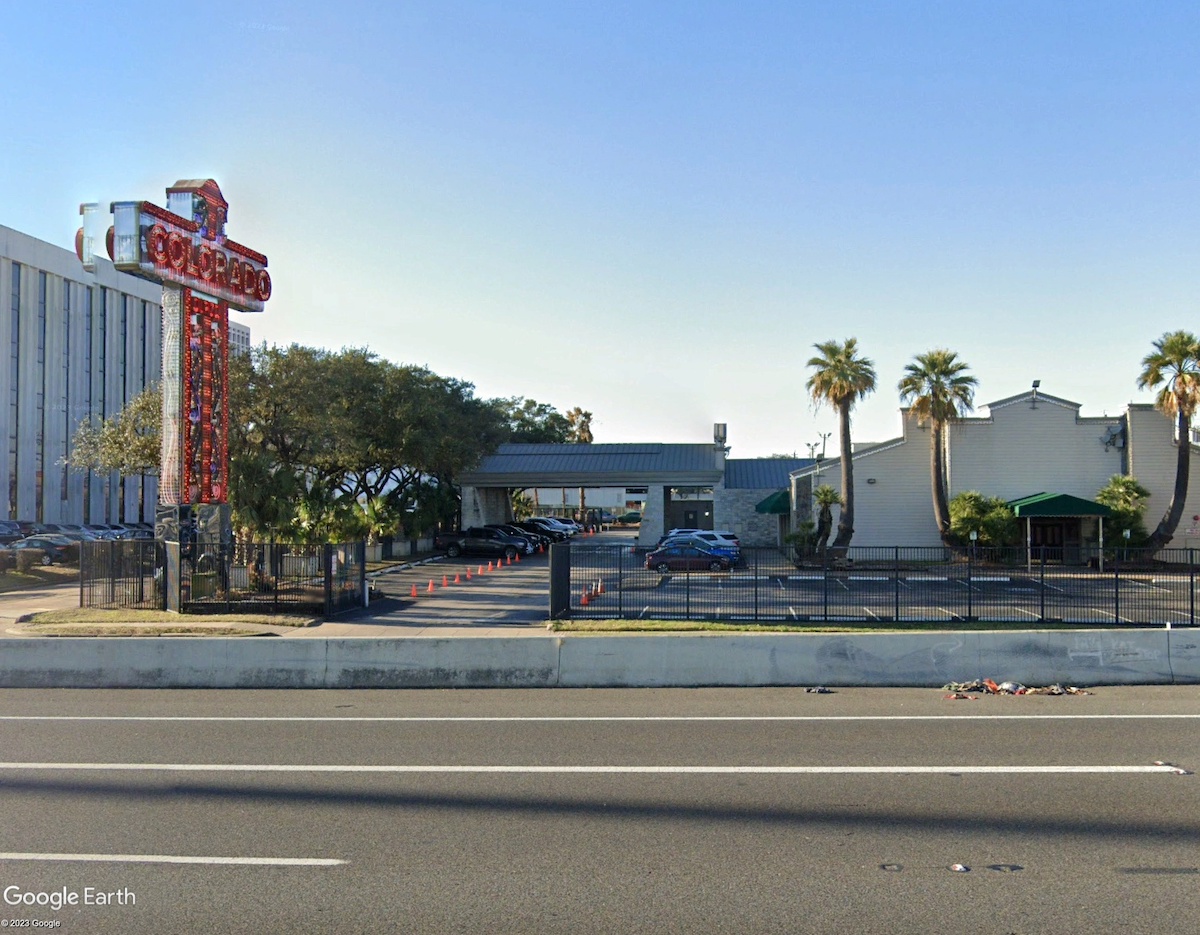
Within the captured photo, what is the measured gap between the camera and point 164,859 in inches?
261

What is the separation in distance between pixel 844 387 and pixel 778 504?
40.9 ft

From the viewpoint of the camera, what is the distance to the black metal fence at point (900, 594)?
2006 cm

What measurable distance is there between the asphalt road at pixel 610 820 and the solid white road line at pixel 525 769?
0.04 m

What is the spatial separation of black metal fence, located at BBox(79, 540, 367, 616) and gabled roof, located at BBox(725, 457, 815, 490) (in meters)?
37.1

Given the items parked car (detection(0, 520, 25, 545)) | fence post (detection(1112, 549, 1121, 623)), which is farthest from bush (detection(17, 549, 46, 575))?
fence post (detection(1112, 549, 1121, 623))

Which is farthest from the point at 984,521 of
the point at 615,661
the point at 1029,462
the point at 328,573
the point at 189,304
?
the point at 189,304

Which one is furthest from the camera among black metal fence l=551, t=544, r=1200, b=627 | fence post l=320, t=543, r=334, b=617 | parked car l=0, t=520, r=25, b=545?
parked car l=0, t=520, r=25, b=545

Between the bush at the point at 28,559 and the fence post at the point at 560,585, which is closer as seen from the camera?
the fence post at the point at 560,585

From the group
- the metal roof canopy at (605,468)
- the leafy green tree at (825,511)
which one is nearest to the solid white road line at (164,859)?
the leafy green tree at (825,511)

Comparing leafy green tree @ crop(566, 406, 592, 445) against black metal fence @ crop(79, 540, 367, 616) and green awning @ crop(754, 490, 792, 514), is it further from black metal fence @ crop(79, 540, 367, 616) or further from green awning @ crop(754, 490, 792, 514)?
black metal fence @ crop(79, 540, 367, 616)

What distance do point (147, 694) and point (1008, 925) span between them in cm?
1265

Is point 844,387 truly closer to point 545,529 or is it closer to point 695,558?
point 695,558

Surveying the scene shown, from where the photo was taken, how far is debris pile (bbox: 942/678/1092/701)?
45.5 feet

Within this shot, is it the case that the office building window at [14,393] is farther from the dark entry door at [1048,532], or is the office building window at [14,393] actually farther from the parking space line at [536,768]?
the parking space line at [536,768]
